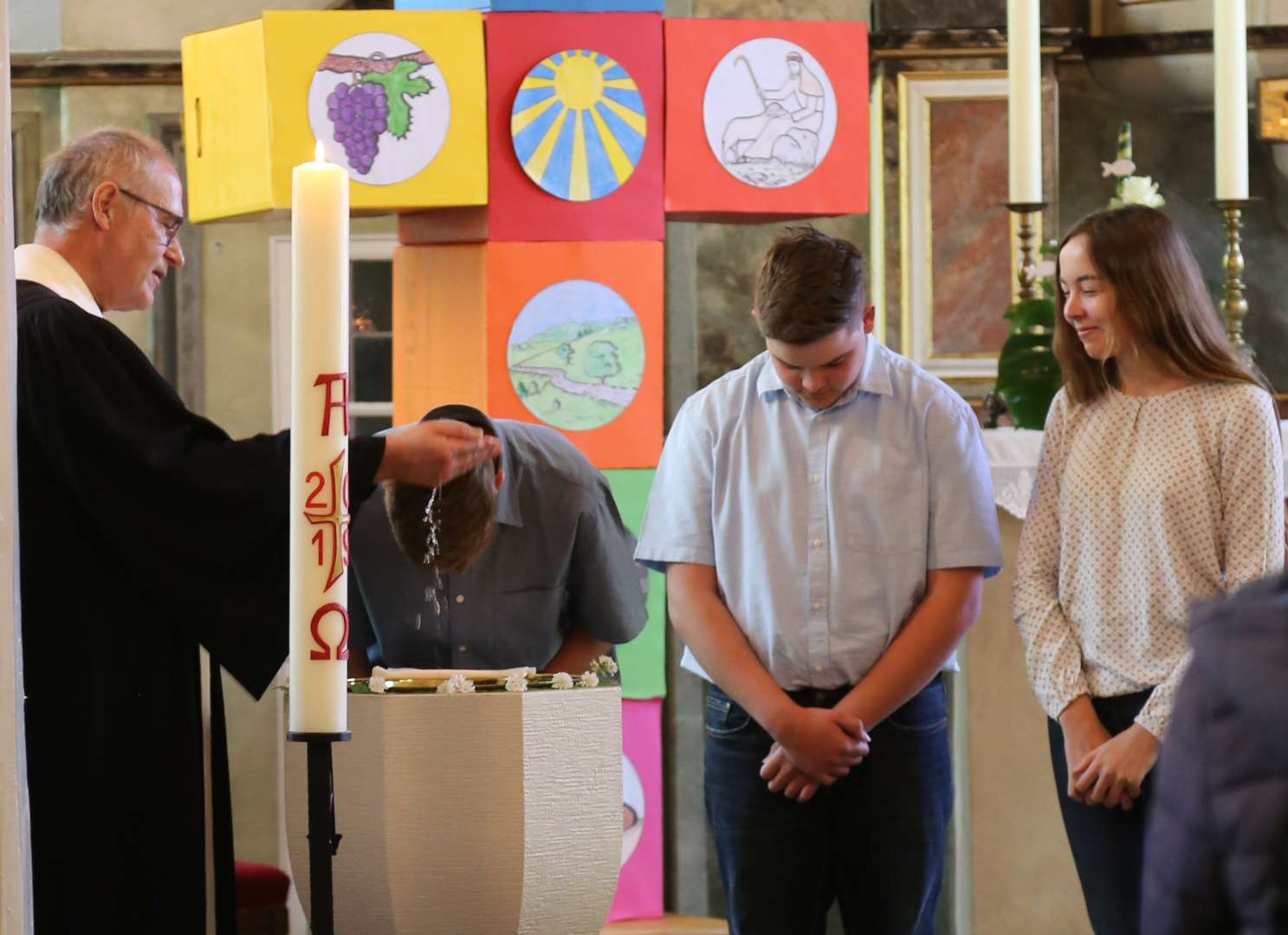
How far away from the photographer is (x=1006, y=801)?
3227 millimetres

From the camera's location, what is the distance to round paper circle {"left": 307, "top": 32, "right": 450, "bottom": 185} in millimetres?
3613

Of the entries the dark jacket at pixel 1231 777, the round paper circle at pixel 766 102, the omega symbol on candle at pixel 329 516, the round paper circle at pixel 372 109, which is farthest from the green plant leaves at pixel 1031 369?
the dark jacket at pixel 1231 777

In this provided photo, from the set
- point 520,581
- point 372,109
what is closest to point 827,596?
point 520,581

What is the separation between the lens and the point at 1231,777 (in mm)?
779

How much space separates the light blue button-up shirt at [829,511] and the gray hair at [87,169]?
32.5 inches

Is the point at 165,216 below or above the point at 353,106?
below

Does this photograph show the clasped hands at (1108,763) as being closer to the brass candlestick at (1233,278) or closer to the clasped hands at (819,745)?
the clasped hands at (819,745)

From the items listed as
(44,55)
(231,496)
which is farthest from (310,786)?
(44,55)

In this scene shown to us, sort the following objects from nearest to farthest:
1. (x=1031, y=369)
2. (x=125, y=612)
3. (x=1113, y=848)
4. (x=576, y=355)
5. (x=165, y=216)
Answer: (x=125, y=612)
(x=1113, y=848)
(x=165, y=216)
(x=1031, y=369)
(x=576, y=355)

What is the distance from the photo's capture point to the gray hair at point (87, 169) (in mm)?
2164

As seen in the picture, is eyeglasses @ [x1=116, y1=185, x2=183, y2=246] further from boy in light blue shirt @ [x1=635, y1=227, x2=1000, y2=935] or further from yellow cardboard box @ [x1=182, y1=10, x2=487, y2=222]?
yellow cardboard box @ [x1=182, y1=10, x2=487, y2=222]

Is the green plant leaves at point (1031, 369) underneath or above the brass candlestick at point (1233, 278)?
underneath

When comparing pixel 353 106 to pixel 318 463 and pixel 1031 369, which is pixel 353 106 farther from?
pixel 318 463

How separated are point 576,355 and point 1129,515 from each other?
6.45 feet
